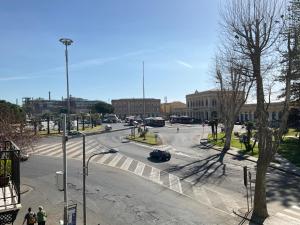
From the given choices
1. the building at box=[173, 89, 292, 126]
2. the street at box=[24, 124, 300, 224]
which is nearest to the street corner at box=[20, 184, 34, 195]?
the street at box=[24, 124, 300, 224]

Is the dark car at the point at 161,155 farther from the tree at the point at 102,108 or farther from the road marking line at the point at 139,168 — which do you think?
the tree at the point at 102,108

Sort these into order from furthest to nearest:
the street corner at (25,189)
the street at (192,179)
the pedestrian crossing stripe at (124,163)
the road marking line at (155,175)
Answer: the road marking line at (155,175), the pedestrian crossing stripe at (124,163), the street corner at (25,189), the street at (192,179)

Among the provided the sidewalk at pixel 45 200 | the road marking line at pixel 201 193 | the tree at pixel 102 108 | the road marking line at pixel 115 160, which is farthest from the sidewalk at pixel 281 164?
the tree at pixel 102 108

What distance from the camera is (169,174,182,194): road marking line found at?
28891 millimetres

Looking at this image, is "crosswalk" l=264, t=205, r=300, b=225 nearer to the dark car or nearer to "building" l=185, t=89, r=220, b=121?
the dark car

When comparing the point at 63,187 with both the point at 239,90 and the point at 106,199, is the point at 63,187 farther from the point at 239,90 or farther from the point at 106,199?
the point at 239,90

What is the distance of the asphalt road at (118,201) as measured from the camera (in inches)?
864

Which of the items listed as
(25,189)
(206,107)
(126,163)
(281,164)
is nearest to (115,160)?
(126,163)

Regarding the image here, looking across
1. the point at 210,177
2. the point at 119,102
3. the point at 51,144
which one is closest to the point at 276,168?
the point at 210,177

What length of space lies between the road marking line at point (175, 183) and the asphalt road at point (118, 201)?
83 cm

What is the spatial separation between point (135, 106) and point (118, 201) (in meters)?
171

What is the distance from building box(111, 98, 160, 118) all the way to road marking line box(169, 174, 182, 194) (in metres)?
161

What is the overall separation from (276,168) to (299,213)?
622 inches

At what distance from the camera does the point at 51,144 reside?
5816 centimetres
